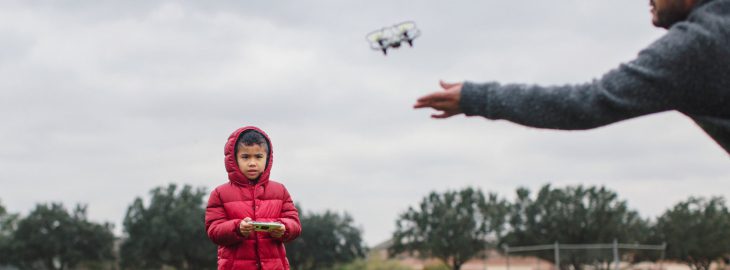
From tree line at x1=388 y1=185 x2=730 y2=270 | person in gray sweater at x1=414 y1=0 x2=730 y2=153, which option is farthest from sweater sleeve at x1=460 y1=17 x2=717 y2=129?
tree line at x1=388 y1=185 x2=730 y2=270

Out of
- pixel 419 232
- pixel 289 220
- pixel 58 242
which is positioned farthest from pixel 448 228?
pixel 289 220

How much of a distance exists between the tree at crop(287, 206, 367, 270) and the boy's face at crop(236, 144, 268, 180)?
244 feet

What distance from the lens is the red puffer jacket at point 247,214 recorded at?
22.9 feet

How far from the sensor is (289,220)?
7090 millimetres

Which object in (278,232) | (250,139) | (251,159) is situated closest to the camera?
(278,232)

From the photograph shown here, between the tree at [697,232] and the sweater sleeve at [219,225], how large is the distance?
2910 inches

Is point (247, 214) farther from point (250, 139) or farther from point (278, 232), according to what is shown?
point (250, 139)

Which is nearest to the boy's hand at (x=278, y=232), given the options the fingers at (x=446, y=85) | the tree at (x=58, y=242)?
the fingers at (x=446, y=85)

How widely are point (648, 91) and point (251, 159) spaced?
15.6ft

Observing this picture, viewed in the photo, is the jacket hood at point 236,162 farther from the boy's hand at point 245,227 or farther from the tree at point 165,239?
the tree at point 165,239

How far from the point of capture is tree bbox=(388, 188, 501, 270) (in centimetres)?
7938

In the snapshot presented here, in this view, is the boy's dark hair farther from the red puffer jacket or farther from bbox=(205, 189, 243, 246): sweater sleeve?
bbox=(205, 189, 243, 246): sweater sleeve

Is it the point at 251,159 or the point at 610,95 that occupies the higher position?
the point at 251,159

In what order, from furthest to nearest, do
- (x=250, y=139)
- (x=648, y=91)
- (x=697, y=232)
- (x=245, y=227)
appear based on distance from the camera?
(x=697, y=232) < (x=250, y=139) < (x=245, y=227) < (x=648, y=91)
